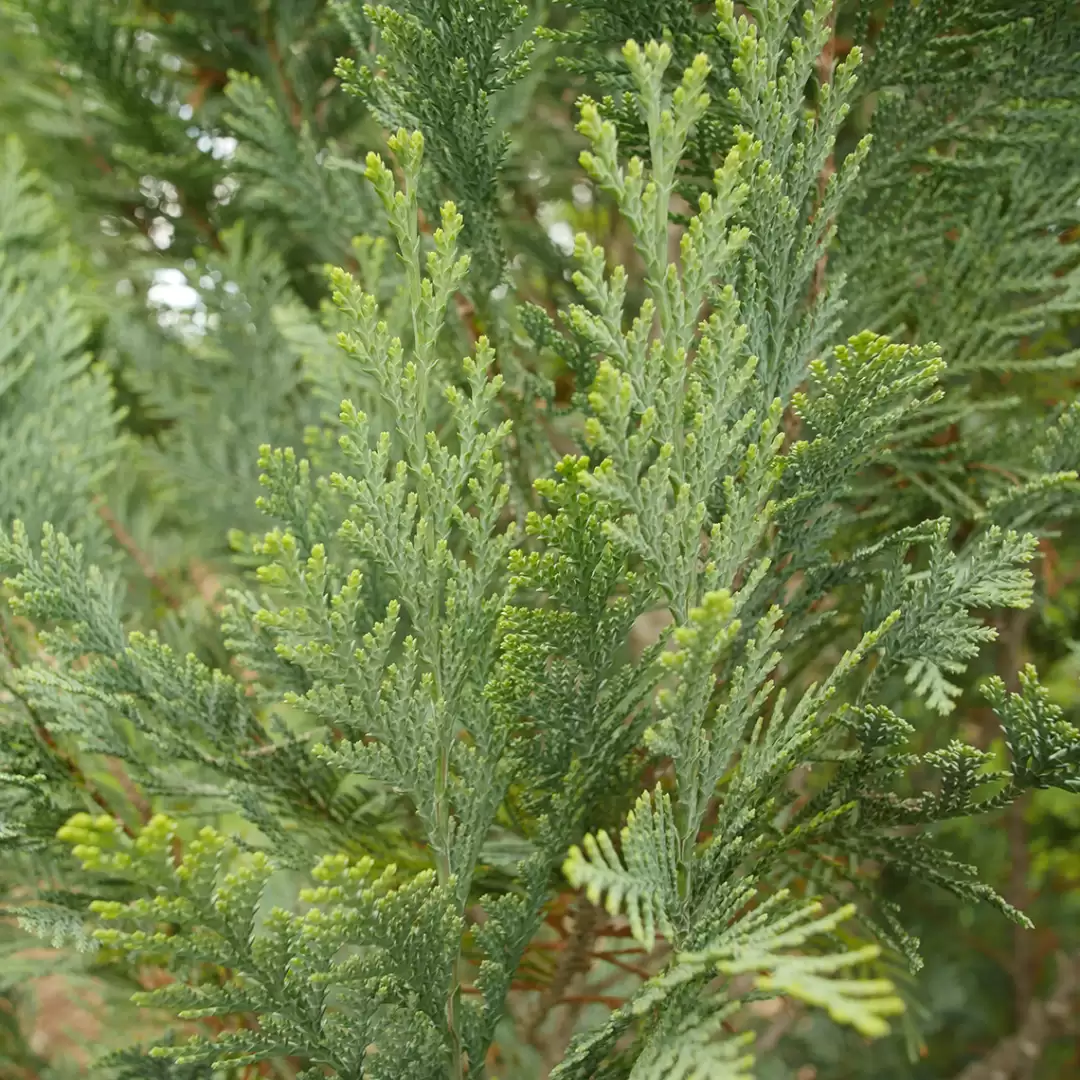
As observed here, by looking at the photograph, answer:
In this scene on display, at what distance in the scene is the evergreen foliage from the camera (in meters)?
0.78

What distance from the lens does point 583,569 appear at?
0.82 metres

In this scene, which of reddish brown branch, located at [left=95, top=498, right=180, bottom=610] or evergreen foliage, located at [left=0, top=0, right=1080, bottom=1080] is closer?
evergreen foliage, located at [left=0, top=0, right=1080, bottom=1080]

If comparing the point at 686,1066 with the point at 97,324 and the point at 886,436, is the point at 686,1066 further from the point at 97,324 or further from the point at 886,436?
the point at 97,324

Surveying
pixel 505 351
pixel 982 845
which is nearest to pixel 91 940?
pixel 505 351

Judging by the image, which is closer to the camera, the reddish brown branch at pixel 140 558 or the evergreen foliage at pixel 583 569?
the evergreen foliage at pixel 583 569

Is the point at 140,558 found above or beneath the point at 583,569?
beneath

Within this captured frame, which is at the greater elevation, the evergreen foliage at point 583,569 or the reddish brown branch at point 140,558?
the evergreen foliage at point 583,569

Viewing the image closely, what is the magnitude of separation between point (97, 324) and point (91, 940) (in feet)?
4.70

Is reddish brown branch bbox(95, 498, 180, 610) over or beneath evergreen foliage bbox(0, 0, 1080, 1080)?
beneath

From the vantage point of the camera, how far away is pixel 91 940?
3.25 feet

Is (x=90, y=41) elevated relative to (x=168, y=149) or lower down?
elevated

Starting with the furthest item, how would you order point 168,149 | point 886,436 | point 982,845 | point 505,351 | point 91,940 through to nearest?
point 982,845, point 168,149, point 505,351, point 91,940, point 886,436

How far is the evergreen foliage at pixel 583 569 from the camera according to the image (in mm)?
784

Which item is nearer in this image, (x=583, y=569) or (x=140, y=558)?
(x=583, y=569)
